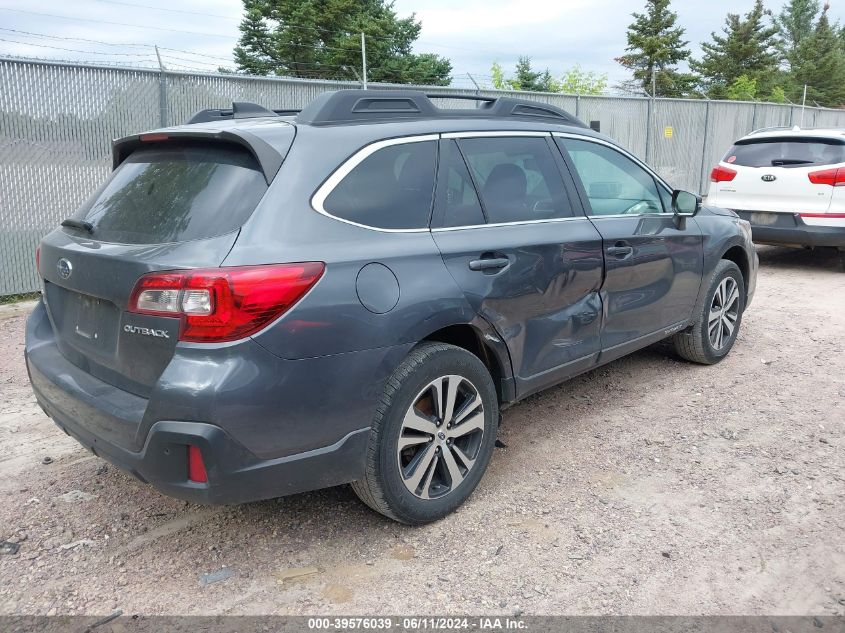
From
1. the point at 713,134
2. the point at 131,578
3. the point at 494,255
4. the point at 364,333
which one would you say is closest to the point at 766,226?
the point at 494,255

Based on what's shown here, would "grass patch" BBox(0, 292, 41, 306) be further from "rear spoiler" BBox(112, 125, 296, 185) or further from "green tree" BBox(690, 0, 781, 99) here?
"green tree" BBox(690, 0, 781, 99)

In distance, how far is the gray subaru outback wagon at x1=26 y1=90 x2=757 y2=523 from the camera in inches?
101

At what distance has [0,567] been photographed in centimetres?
294

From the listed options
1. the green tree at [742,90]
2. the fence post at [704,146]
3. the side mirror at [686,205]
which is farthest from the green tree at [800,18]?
the side mirror at [686,205]

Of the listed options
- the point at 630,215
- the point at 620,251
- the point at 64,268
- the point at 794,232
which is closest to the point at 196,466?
the point at 64,268

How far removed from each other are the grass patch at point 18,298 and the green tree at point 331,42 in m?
32.0

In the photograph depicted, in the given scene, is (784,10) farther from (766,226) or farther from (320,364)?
(320,364)

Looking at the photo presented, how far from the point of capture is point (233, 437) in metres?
2.55

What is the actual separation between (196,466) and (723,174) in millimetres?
8487

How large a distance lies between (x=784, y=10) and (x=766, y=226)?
283ft

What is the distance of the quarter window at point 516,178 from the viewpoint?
11.7 feet

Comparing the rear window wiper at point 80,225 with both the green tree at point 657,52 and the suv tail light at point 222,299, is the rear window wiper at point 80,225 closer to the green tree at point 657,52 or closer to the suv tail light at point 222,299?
the suv tail light at point 222,299

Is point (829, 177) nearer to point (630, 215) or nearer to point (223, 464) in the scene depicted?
point (630, 215)

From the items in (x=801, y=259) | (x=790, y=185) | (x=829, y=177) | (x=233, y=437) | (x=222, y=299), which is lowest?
(x=801, y=259)
